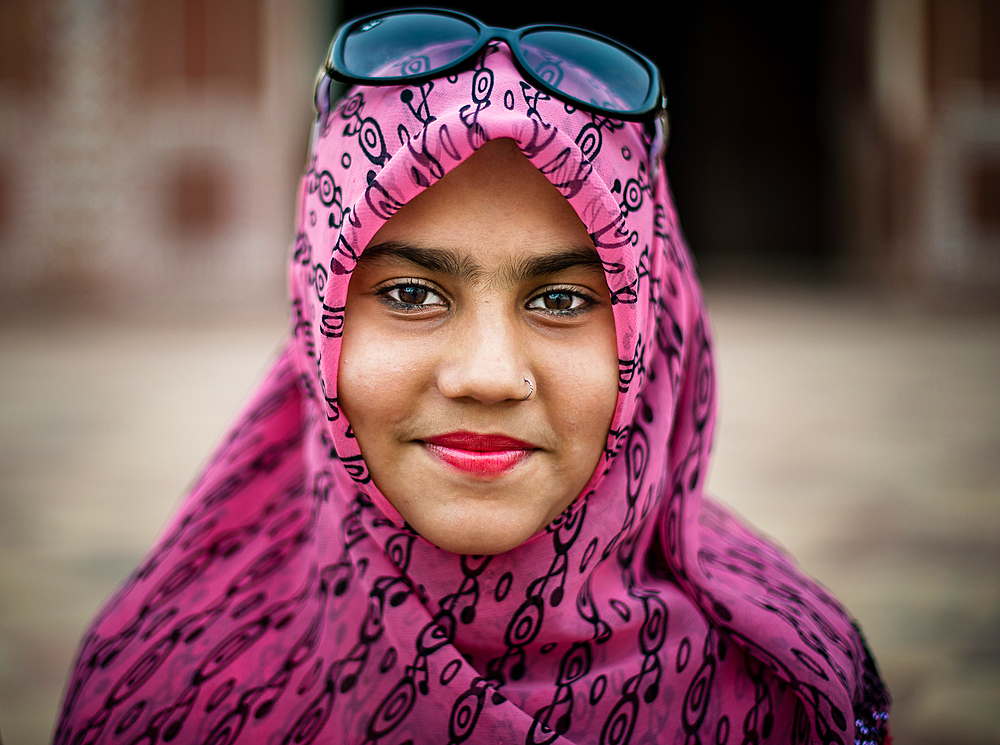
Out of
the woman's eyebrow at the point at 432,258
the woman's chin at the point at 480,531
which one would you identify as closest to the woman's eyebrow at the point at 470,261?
the woman's eyebrow at the point at 432,258

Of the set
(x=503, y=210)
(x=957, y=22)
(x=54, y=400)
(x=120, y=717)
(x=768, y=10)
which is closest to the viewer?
(x=503, y=210)

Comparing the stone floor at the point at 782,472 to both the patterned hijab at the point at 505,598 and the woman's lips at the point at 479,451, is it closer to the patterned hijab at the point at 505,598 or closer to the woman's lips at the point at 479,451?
the patterned hijab at the point at 505,598

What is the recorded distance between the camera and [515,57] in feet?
4.05

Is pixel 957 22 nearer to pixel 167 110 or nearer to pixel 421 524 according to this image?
pixel 167 110

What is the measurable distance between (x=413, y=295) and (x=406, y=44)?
1.43ft

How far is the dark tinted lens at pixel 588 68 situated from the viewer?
4.16 feet

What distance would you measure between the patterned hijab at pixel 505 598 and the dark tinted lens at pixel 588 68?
2.0 inches

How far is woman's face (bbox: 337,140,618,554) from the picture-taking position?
1167mm

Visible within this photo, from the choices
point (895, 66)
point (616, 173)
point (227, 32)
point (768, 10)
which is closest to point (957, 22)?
point (895, 66)

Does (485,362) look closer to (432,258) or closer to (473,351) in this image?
(473,351)

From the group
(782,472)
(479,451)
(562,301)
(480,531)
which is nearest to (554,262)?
(562,301)

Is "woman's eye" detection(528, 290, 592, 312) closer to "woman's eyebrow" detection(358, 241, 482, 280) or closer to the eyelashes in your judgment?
the eyelashes

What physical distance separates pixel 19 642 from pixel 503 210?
2.11 metres

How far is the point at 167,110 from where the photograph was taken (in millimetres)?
9344
